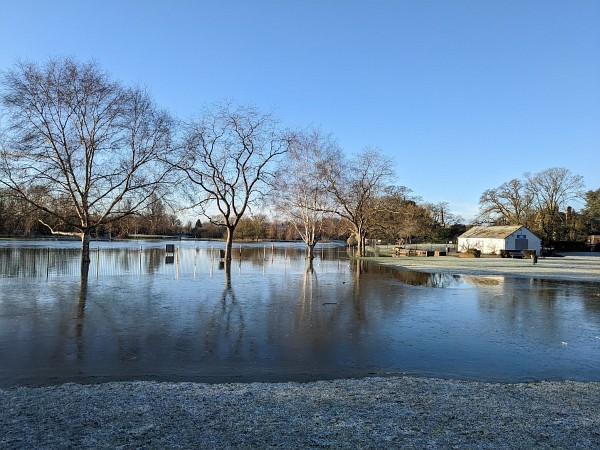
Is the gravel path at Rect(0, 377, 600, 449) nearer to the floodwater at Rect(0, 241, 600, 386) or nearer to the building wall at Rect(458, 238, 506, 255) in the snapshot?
the floodwater at Rect(0, 241, 600, 386)

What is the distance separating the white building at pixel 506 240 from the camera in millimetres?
51625

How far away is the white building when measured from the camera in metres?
51.6

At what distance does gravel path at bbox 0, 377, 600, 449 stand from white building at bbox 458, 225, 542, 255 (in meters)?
49.4

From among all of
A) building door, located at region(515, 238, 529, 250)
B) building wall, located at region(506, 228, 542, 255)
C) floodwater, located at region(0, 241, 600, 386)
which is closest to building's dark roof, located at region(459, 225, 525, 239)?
building wall, located at region(506, 228, 542, 255)

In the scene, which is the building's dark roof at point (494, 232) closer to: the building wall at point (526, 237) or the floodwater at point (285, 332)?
the building wall at point (526, 237)

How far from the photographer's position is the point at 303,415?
4.97m

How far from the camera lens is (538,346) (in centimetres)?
926

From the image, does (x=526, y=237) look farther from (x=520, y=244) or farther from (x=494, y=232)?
(x=494, y=232)

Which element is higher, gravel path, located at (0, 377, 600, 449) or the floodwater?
gravel path, located at (0, 377, 600, 449)

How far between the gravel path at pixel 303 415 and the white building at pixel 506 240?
49386 mm

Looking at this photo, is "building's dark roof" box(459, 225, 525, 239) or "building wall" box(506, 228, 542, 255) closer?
"building wall" box(506, 228, 542, 255)

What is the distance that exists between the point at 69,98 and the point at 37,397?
73.9 feet

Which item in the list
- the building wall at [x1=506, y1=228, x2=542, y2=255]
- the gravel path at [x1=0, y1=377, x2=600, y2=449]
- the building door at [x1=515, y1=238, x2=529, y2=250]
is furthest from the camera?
the building door at [x1=515, y1=238, x2=529, y2=250]

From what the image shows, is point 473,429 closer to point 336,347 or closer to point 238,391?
point 238,391
